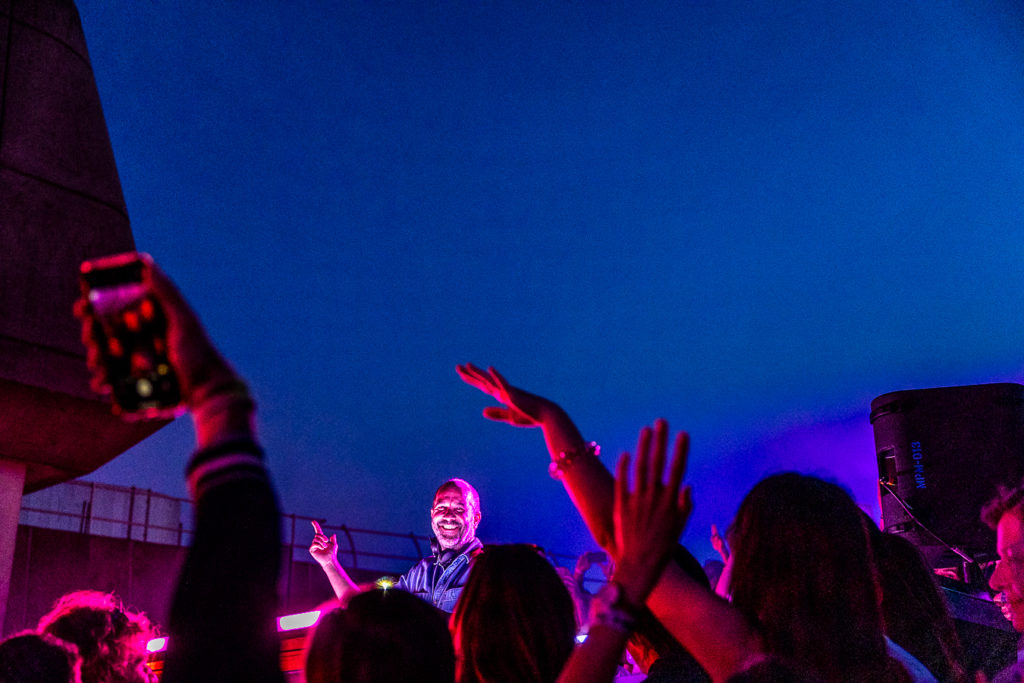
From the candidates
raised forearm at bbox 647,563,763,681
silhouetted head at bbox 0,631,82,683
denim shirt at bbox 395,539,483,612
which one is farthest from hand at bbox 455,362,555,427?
denim shirt at bbox 395,539,483,612

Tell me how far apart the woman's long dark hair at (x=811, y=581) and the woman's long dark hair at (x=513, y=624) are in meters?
0.46

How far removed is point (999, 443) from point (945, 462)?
375mm

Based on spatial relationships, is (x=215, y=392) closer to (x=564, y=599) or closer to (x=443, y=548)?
(x=564, y=599)

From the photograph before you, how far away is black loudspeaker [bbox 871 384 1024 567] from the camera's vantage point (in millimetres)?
6539

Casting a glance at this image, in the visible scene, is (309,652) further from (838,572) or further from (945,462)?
(945,462)

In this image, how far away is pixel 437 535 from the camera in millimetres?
5094

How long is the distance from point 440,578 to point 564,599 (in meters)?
2.80

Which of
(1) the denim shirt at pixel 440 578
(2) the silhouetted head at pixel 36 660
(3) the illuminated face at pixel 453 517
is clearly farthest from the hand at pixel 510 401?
(3) the illuminated face at pixel 453 517

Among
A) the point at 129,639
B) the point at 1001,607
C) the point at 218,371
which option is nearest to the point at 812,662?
the point at 218,371

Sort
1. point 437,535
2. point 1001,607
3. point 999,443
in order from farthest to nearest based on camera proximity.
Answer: point 999,443 < point 437,535 < point 1001,607

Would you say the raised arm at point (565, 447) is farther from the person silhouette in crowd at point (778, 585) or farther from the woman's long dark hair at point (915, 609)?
the woman's long dark hair at point (915, 609)

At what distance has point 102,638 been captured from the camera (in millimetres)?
3031

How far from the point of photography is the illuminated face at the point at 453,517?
5062 mm

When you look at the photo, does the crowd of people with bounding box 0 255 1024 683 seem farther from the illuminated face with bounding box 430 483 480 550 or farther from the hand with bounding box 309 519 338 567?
the illuminated face with bounding box 430 483 480 550
